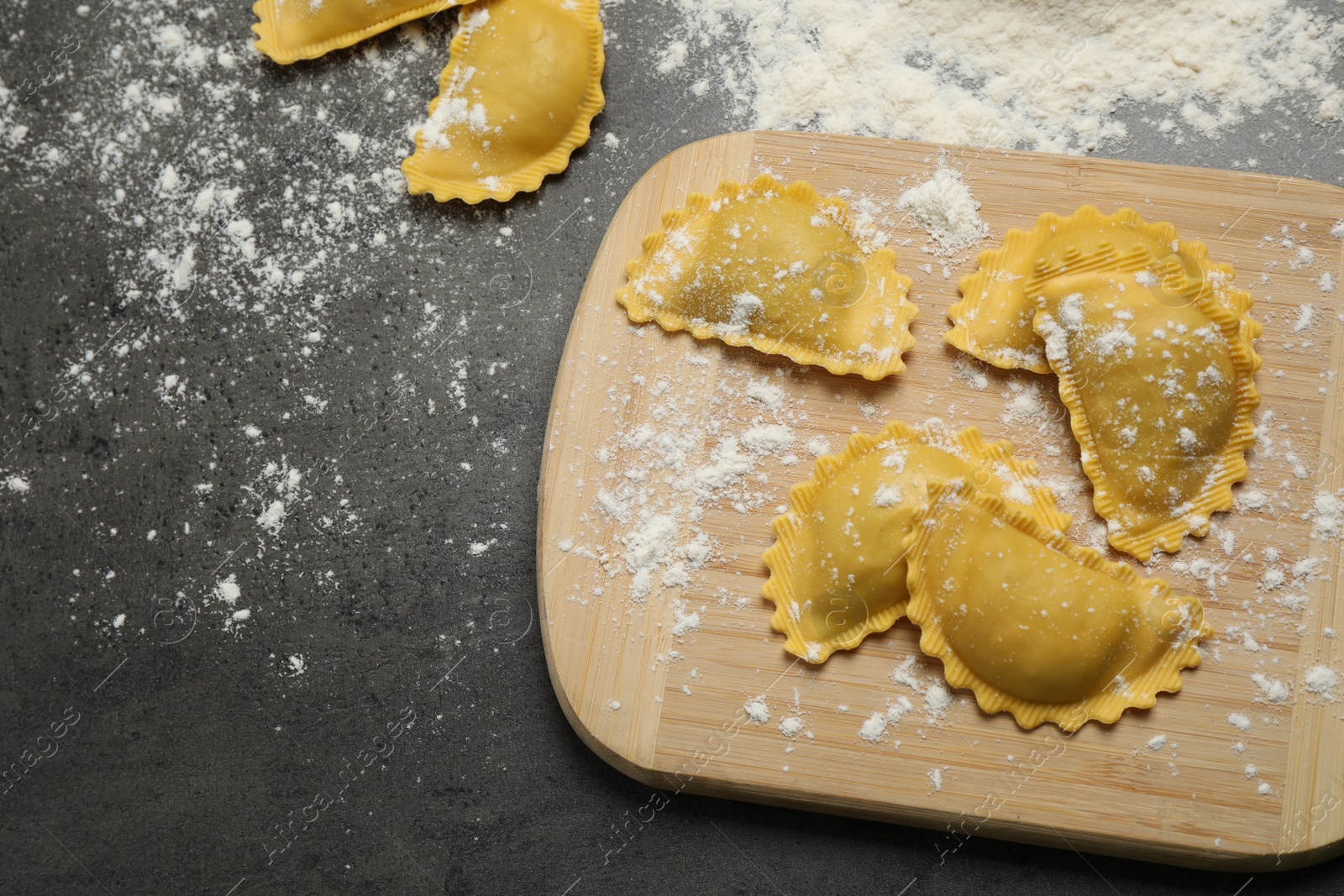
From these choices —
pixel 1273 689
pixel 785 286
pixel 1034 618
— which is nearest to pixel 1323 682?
pixel 1273 689

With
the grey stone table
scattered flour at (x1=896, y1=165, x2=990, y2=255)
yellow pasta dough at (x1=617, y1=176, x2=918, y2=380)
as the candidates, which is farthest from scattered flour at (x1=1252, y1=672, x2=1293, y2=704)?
scattered flour at (x1=896, y1=165, x2=990, y2=255)

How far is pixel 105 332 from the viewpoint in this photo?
2070 mm

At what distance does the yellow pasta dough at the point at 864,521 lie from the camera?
1621mm

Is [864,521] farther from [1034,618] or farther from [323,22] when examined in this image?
[323,22]

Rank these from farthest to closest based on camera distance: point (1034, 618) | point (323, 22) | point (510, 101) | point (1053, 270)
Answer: point (323, 22) → point (510, 101) → point (1053, 270) → point (1034, 618)

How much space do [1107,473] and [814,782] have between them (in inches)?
31.4

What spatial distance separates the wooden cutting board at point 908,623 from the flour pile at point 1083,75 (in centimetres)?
21

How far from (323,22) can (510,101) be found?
1.73ft

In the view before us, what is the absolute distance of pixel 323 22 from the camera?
6.80 feet

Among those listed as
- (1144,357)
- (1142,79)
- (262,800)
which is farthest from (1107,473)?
(262,800)

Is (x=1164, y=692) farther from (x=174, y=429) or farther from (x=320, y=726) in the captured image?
(x=174, y=429)

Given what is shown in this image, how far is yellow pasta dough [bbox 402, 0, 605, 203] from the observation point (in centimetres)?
195

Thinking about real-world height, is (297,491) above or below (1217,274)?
below

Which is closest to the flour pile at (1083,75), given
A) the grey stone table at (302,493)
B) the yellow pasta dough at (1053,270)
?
the grey stone table at (302,493)
